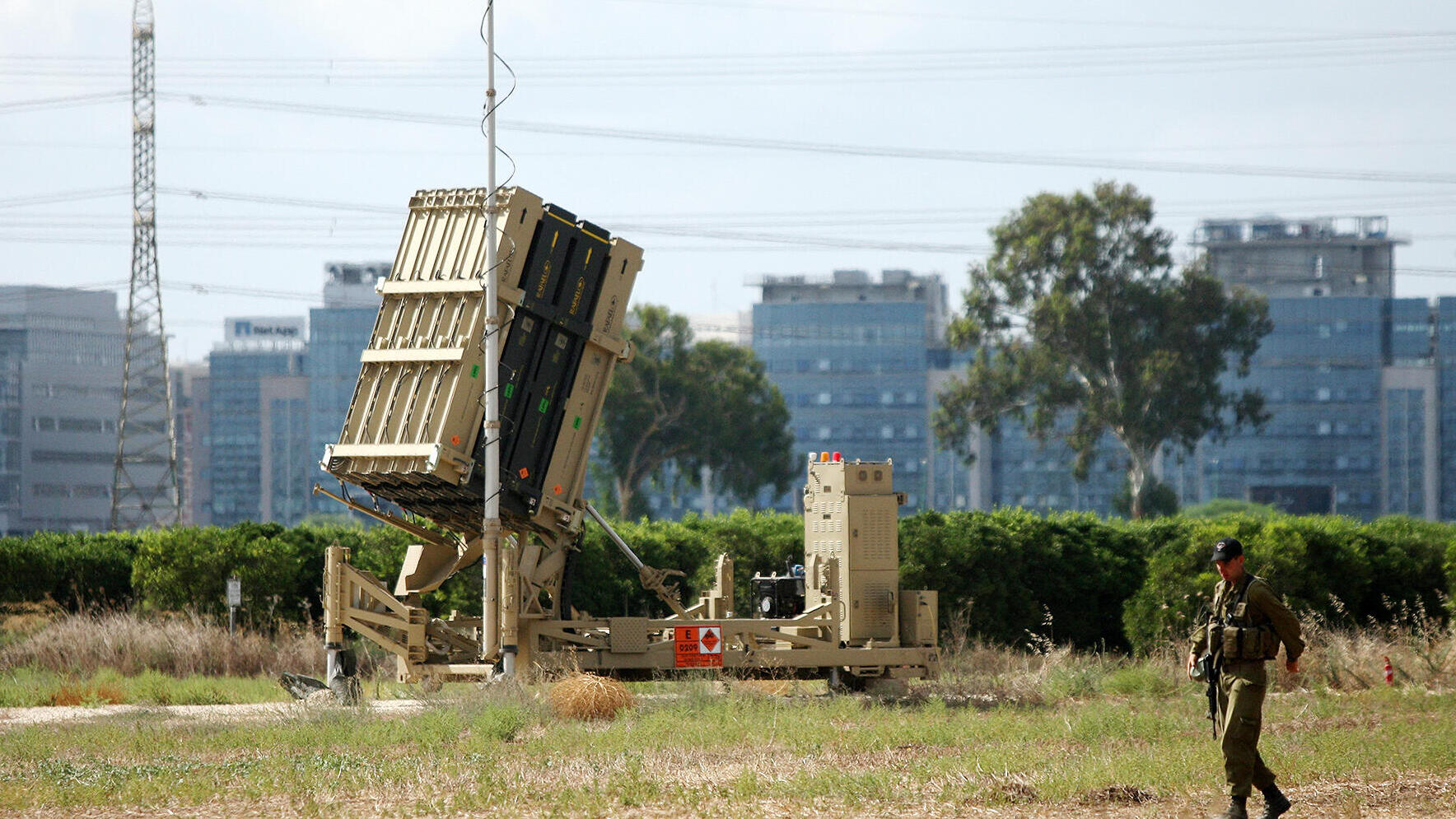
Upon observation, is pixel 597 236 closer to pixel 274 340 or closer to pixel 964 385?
pixel 964 385

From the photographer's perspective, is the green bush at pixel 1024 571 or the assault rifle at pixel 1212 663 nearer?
the assault rifle at pixel 1212 663

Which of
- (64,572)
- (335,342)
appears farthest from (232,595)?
(335,342)

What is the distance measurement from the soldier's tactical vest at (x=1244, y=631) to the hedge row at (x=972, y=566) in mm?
11367

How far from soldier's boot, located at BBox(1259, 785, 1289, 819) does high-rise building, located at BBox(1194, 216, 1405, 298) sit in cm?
10907

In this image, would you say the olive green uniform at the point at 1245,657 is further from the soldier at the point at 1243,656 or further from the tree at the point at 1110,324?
the tree at the point at 1110,324

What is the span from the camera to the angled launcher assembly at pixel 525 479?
15.8 meters

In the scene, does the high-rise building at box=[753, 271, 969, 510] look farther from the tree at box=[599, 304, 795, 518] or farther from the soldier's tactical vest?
the soldier's tactical vest

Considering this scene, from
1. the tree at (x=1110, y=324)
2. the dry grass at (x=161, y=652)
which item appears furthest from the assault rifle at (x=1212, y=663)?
the tree at (x=1110, y=324)

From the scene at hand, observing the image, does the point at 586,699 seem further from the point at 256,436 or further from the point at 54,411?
the point at 256,436

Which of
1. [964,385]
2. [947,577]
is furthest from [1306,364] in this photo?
[947,577]

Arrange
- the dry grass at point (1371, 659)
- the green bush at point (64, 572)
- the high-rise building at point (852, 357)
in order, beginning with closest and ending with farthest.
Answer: the dry grass at point (1371, 659)
the green bush at point (64, 572)
the high-rise building at point (852, 357)

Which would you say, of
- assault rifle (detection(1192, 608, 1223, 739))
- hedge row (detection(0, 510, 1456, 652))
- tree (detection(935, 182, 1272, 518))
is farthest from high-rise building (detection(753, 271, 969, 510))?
assault rifle (detection(1192, 608, 1223, 739))

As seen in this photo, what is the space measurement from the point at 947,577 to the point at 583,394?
313 inches

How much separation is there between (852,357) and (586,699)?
109495 millimetres
